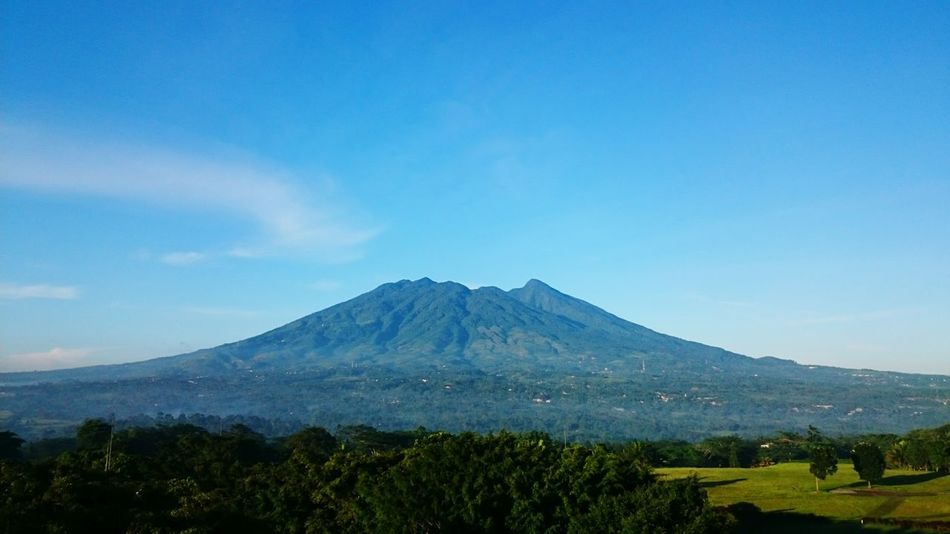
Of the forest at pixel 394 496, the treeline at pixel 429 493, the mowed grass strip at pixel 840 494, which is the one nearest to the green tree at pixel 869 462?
the mowed grass strip at pixel 840 494

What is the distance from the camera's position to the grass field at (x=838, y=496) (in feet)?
121

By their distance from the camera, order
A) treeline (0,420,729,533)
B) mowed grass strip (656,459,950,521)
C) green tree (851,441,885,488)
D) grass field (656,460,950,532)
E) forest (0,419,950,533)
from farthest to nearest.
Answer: green tree (851,441,885,488)
mowed grass strip (656,459,950,521)
grass field (656,460,950,532)
treeline (0,420,729,533)
forest (0,419,950,533)

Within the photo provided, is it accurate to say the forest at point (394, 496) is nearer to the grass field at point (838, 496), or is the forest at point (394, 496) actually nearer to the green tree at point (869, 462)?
the grass field at point (838, 496)

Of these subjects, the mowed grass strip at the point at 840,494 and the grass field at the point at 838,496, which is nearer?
the grass field at the point at 838,496

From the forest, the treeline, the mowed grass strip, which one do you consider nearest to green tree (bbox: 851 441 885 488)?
the mowed grass strip

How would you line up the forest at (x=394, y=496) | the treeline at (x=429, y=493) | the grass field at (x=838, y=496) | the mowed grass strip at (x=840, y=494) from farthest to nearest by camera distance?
the mowed grass strip at (x=840, y=494) → the grass field at (x=838, y=496) → the treeline at (x=429, y=493) → the forest at (x=394, y=496)

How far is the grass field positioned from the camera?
37.0 meters

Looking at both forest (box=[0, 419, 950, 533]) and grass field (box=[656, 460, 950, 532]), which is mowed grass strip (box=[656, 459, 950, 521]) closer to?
grass field (box=[656, 460, 950, 532])

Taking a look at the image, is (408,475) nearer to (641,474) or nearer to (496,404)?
(641,474)

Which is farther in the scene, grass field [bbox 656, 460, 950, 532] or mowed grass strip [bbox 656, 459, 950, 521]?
mowed grass strip [bbox 656, 459, 950, 521]

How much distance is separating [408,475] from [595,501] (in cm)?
727

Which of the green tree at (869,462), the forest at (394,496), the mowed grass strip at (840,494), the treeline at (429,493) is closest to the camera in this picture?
the forest at (394,496)

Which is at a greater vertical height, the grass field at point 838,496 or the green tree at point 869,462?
the green tree at point 869,462

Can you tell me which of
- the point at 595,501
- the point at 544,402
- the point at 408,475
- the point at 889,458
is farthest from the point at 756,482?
the point at 544,402
